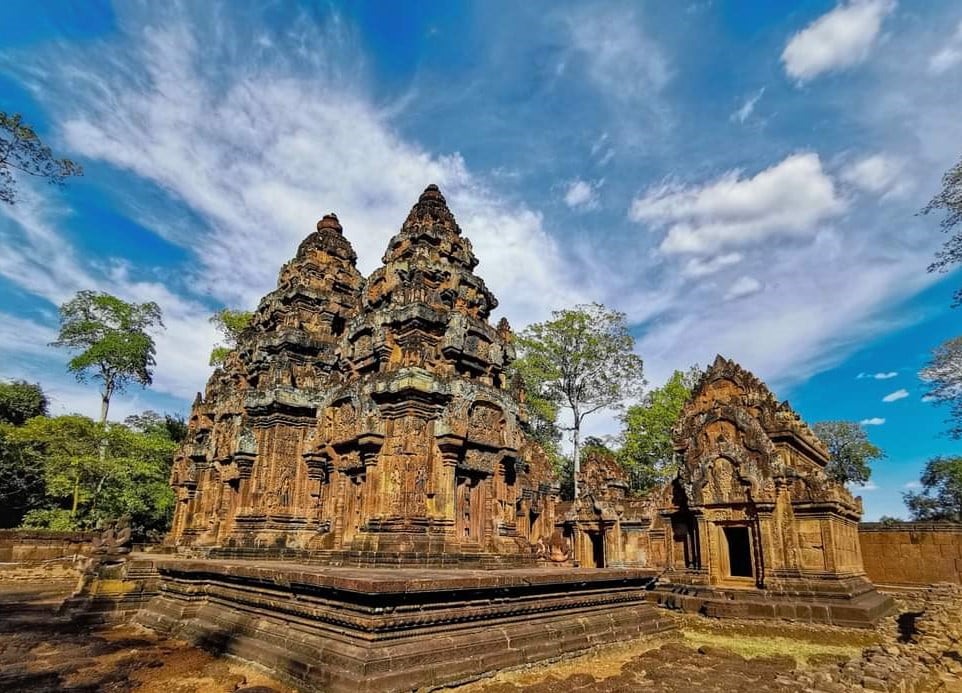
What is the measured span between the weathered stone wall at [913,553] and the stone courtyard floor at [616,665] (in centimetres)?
939

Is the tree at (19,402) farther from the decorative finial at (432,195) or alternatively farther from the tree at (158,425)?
the decorative finial at (432,195)

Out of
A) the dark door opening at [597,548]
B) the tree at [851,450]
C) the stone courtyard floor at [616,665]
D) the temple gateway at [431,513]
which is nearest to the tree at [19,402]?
the temple gateway at [431,513]

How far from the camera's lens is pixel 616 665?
731 centimetres

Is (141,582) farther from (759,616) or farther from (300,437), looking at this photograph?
(759,616)

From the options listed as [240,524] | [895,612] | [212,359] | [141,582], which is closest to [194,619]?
[141,582]

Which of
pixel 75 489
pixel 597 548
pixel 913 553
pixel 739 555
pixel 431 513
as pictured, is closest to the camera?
pixel 431 513

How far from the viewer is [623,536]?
1498 centimetres

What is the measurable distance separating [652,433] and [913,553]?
14.1 meters

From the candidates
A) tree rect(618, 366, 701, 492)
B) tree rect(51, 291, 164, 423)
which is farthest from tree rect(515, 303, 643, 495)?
tree rect(51, 291, 164, 423)

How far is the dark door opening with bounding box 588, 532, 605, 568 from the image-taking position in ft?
51.1

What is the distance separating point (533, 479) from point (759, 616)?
5.79m

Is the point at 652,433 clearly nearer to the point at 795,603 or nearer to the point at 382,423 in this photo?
the point at 795,603

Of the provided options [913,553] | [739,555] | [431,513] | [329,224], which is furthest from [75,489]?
[913,553]

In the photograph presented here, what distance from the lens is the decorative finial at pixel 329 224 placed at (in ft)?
57.5
